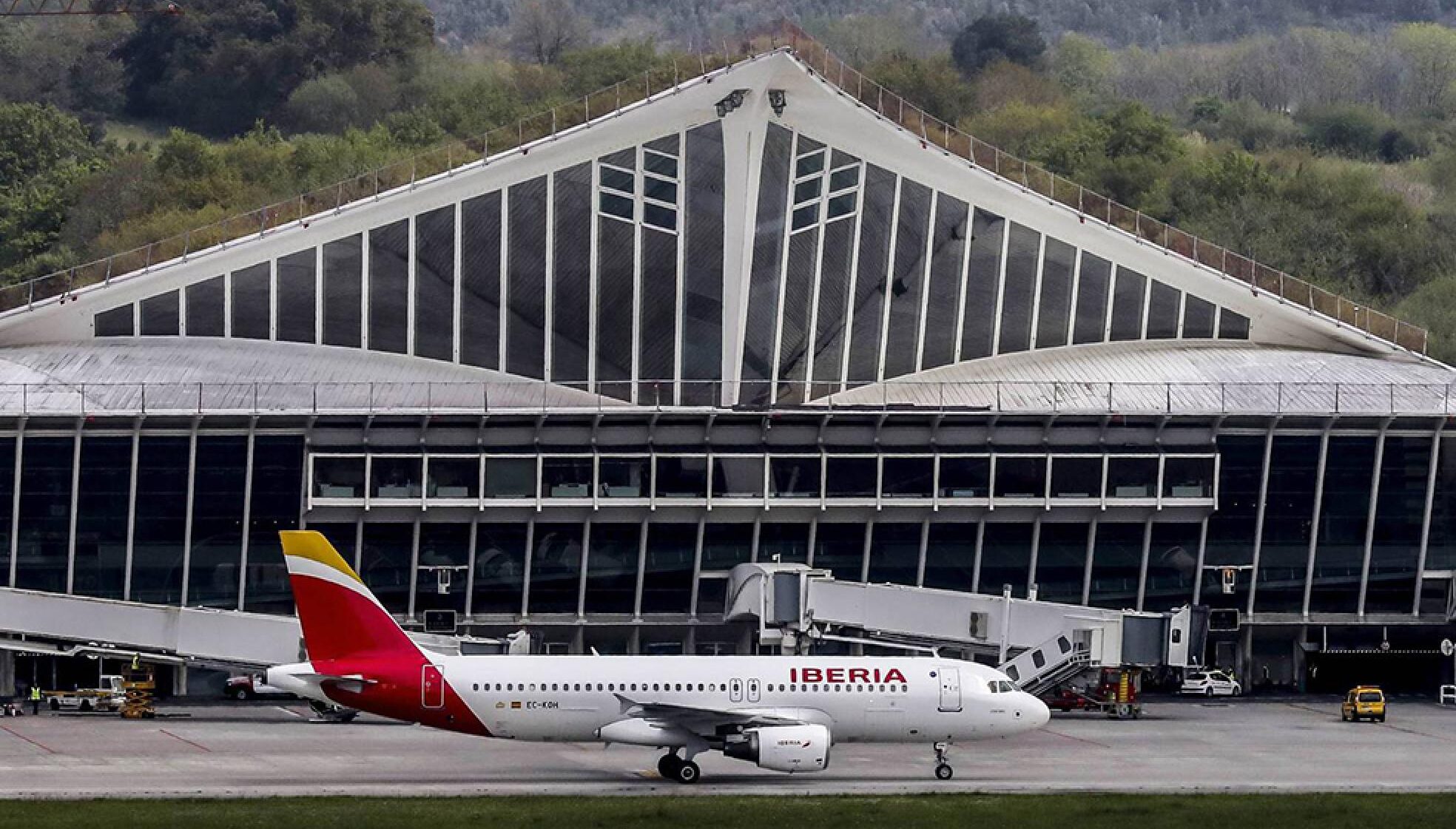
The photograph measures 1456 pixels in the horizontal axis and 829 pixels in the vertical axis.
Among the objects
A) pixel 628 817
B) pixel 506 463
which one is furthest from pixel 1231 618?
pixel 628 817

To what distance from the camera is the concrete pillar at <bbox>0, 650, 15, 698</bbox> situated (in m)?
103

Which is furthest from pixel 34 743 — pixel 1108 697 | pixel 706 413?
pixel 1108 697

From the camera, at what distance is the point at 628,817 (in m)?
68.5

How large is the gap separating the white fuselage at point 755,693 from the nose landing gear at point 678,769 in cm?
174

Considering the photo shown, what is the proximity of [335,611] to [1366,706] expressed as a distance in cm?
4201

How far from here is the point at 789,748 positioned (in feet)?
251

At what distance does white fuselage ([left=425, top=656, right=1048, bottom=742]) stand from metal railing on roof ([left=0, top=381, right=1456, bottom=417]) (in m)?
27.2

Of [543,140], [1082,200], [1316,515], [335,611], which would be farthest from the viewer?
[1082,200]

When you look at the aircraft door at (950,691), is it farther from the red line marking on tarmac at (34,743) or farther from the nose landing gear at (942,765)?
the red line marking on tarmac at (34,743)

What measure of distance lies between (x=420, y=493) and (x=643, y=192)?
15770mm

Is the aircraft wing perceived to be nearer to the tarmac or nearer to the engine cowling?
the engine cowling

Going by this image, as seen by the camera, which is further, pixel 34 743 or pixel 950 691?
pixel 34 743

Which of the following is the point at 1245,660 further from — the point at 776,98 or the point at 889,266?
the point at 776,98

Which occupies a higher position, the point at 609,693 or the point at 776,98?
the point at 776,98
